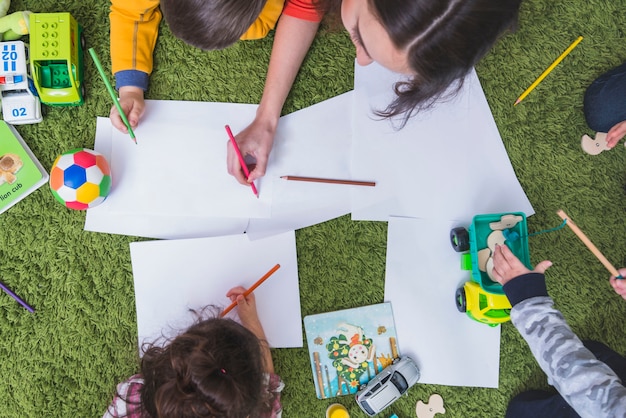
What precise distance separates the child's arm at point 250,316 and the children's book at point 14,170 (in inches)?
15.3

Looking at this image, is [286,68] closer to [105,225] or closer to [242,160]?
[242,160]

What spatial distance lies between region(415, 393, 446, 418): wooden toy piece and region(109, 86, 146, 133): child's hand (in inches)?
27.3

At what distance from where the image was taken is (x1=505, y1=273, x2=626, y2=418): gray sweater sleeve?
27.6 inches

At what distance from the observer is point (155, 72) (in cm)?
88

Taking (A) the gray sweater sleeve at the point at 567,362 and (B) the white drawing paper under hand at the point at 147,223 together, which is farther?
(B) the white drawing paper under hand at the point at 147,223

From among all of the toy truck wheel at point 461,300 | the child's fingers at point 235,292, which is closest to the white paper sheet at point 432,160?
the toy truck wheel at point 461,300

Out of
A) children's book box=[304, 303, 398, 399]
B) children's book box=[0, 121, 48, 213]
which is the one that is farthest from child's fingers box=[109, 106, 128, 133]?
children's book box=[304, 303, 398, 399]

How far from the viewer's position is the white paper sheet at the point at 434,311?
2.86 feet

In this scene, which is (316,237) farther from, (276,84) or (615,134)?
(615,134)

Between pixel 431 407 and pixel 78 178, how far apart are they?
706 millimetres

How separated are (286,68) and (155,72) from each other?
24cm

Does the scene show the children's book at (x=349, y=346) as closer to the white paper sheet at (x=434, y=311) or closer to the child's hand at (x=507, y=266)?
the white paper sheet at (x=434, y=311)

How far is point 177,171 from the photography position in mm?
857

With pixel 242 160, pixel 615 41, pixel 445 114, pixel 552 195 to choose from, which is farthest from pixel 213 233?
pixel 615 41
